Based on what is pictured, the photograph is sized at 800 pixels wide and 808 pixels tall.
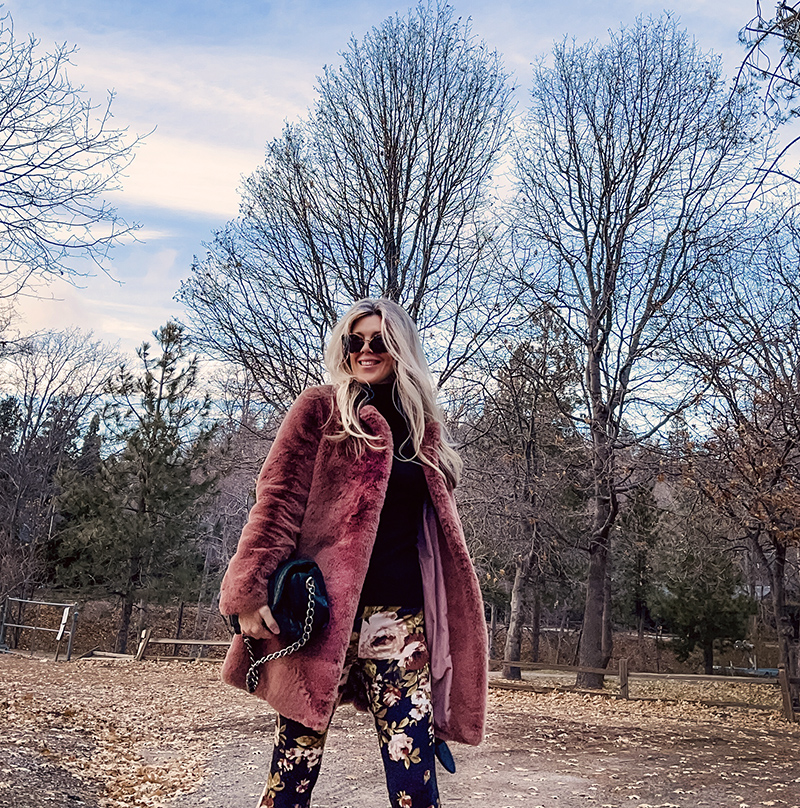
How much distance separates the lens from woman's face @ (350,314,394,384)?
2604 millimetres

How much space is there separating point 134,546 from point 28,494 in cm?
562

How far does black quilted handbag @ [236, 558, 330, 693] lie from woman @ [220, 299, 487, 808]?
0.09 feet

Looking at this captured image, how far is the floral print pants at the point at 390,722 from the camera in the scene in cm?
213

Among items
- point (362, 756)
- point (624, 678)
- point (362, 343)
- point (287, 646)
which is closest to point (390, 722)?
point (287, 646)

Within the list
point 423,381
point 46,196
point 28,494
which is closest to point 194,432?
point 28,494

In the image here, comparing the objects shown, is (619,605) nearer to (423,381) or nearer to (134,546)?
(134,546)

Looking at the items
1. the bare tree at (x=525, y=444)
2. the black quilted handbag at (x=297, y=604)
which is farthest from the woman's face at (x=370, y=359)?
the bare tree at (x=525, y=444)

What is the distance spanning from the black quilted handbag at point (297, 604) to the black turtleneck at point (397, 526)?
0.59 ft

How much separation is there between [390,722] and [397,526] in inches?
22.3

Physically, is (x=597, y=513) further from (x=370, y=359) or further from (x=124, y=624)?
(x=124, y=624)

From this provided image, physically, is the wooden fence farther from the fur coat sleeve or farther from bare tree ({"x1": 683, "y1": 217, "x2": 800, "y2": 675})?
the fur coat sleeve

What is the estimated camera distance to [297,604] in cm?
210

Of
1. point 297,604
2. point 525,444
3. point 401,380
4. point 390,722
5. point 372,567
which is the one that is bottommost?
point 390,722

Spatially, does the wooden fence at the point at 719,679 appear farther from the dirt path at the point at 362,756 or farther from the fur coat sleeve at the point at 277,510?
the fur coat sleeve at the point at 277,510
